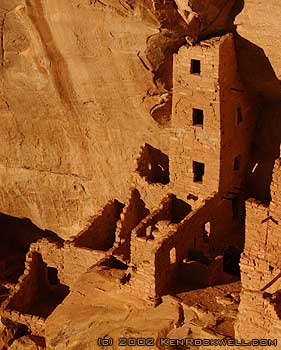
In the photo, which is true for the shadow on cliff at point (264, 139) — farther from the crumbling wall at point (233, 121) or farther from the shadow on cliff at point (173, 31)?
the shadow on cliff at point (173, 31)

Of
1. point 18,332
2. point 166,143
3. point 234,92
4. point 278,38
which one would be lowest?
point 18,332

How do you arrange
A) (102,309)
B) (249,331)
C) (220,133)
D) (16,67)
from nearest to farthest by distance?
(249,331) → (102,309) → (220,133) → (16,67)

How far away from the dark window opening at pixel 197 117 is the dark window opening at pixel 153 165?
1117mm

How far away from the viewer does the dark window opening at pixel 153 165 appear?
56.8ft

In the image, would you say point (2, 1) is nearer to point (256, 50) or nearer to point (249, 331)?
point (256, 50)

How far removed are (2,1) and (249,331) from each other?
22.8ft

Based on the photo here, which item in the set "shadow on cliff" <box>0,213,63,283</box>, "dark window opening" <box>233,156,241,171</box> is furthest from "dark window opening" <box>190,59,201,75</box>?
"shadow on cliff" <box>0,213,63,283</box>

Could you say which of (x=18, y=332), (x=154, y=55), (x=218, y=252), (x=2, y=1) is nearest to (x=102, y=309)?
(x=18, y=332)

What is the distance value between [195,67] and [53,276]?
4413mm

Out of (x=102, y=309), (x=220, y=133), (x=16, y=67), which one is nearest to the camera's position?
(x=102, y=309)

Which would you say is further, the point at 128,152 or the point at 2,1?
the point at 128,152

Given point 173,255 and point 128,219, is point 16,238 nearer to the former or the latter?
point 128,219

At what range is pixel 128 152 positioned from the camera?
1759 centimetres

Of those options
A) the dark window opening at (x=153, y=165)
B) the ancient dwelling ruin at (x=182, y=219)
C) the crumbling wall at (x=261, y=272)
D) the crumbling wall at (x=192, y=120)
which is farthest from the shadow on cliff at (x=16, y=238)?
Result: the crumbling wall at (x=261, y=272)
